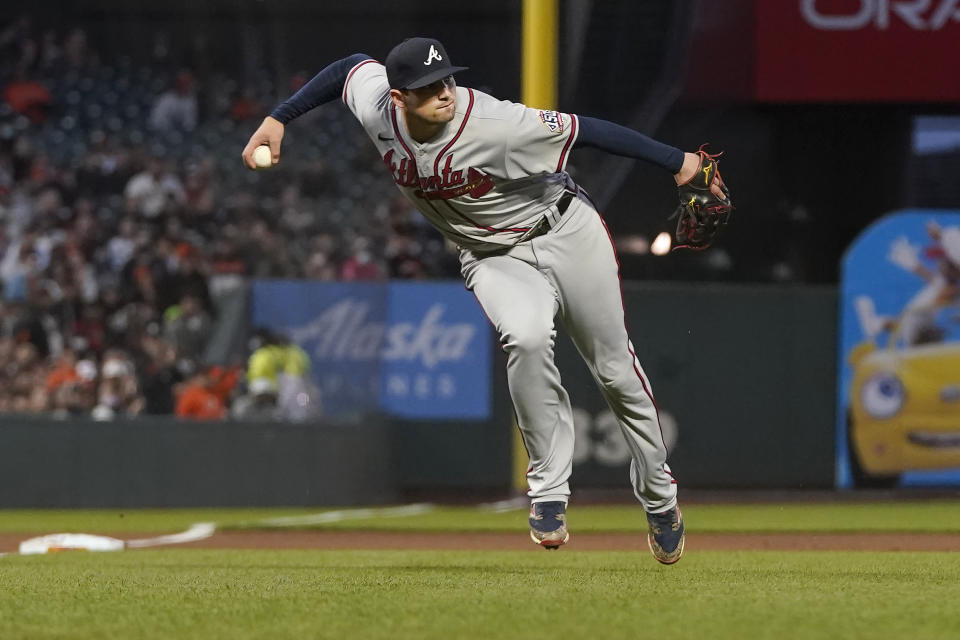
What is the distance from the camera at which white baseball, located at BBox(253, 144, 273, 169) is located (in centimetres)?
459

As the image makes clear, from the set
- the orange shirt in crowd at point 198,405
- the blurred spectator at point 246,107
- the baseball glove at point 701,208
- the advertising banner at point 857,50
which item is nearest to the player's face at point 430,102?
the baseball glove at point 701,208

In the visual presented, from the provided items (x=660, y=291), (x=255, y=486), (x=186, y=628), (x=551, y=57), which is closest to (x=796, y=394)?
(x=660, y=291)

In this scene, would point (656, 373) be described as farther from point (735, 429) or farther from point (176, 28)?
point (176, 28)

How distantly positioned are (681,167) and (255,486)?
7275mm

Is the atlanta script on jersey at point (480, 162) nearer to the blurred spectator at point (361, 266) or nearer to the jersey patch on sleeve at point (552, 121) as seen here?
the jersey patch on sleeve at point (552, 121)

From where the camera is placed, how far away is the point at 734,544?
7.84 metres

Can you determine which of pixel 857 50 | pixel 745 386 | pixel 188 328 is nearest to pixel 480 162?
pixel 188 328

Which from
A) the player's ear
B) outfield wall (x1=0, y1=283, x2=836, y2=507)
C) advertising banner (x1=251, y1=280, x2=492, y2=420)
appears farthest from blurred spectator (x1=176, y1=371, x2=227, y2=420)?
the player's ear

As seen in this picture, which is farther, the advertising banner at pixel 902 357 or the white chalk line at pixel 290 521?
the advertising banner at pixel 902 357

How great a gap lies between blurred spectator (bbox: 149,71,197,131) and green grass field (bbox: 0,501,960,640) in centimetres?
971

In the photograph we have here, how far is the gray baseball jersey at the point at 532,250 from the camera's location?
4.53 m

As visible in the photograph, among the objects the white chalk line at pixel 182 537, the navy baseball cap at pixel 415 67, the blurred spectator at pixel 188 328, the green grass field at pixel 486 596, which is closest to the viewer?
the green grass field at pixel 486 596

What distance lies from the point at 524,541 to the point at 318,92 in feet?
13.1

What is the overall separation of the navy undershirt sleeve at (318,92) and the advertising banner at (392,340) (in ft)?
23.8
